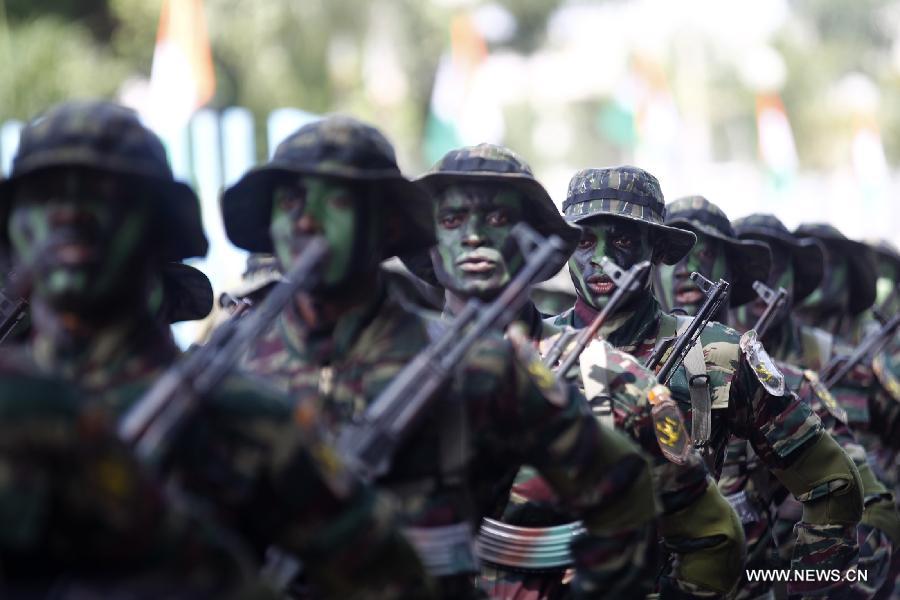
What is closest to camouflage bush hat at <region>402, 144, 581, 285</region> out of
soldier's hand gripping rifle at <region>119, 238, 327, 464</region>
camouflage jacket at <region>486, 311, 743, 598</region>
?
camouflage jacket at <region>486, 311, 743, 598</region>

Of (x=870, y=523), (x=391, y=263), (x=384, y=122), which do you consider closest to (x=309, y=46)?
(x=384, y=122)

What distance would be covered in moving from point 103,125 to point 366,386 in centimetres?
132

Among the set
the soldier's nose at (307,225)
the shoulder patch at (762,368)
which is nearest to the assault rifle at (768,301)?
the shoulder patch at (762,368)

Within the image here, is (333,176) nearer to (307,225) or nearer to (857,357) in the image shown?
(307,225)

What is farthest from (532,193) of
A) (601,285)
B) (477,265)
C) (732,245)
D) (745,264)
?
(745,264)

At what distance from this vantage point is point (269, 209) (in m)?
6.95

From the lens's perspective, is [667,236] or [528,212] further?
[667,236]

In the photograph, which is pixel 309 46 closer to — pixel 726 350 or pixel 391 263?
pixel 391 263

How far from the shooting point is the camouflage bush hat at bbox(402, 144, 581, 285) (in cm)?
818

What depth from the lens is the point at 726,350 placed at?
9.78m

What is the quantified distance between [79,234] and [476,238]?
2.79 meters

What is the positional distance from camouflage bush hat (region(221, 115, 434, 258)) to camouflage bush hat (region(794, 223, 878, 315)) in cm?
882

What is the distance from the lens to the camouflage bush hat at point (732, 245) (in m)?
11.6

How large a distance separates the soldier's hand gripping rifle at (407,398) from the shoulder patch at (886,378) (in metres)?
7.65
